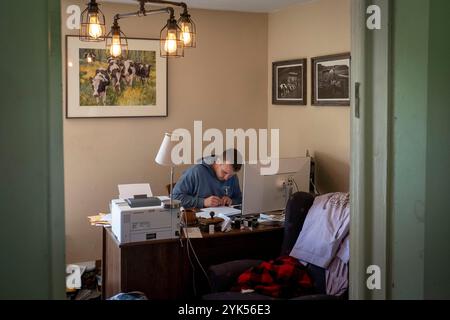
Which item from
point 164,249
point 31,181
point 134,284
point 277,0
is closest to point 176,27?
point 164,249

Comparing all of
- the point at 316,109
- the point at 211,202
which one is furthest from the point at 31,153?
the point at 316,109

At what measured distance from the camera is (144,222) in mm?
3379

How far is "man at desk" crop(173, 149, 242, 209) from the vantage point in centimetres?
444

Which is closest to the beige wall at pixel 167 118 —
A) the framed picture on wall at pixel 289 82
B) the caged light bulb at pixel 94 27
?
the framed picture on wall at pixel 289 82

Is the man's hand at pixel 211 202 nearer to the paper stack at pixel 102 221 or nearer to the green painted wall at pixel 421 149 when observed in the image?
the paper stack at pixel 102 221

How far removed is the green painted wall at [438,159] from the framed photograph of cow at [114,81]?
154 inches

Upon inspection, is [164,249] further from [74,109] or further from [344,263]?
[74,109]

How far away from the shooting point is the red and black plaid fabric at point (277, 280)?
309 cm

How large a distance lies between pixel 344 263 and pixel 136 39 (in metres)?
2.93

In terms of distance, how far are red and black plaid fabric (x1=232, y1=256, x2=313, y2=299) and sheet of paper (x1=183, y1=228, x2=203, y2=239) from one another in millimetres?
467

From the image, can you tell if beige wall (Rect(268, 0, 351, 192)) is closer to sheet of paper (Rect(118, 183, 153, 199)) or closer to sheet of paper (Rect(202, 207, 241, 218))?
sheet of paper (Rect(202, 207, 241, 218))

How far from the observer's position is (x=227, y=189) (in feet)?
15.1

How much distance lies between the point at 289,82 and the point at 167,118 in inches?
49.1

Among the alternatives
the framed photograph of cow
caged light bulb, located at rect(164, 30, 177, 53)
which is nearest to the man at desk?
the framed photograph of cow
